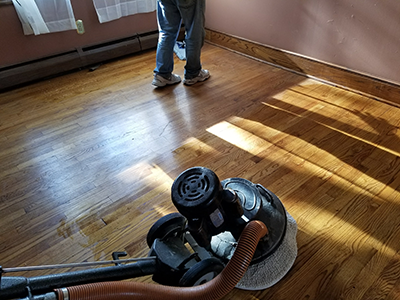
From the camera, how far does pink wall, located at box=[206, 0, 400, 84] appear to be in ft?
6.82

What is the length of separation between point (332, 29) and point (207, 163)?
1.42 meters

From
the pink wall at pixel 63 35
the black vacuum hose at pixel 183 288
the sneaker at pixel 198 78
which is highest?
the black vacuum hose at pixel 183 288

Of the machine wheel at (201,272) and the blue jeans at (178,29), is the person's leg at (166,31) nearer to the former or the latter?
the blue jeans at (178,29)

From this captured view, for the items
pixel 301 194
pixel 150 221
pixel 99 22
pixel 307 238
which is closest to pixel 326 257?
pixel 307 238

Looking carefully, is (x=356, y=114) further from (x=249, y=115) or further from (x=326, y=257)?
(x=326, y=257)

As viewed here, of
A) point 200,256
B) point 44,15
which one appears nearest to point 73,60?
point 44,15

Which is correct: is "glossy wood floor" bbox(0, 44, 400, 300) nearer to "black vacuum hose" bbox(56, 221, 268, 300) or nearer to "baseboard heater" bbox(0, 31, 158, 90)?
"baseboard heater" bbox(0, 31, 158, 90)

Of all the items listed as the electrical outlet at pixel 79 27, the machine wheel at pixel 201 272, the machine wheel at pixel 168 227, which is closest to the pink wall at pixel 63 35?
the electrical outlet at pixel 79 27

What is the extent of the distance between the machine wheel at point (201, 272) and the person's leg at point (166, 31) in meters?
1.85

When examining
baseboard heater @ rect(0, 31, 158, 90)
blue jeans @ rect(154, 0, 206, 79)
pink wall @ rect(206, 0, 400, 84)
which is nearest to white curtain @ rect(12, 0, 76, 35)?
baseboard heater @ rect(0, 31, 158, 90)

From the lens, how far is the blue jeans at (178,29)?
2385mm

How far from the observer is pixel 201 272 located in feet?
3.37

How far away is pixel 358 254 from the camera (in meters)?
1.27

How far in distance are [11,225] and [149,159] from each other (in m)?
0.74
